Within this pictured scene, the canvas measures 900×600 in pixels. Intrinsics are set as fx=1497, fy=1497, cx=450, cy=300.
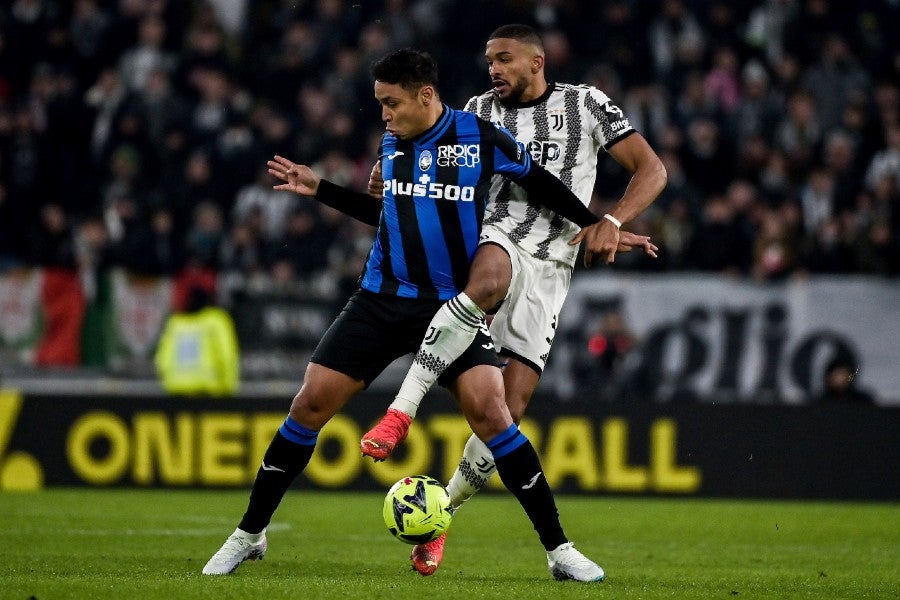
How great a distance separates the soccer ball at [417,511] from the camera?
634 cm

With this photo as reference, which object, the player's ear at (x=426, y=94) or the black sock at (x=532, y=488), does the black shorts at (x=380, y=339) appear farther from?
the player's ear at (x=426, y=94)

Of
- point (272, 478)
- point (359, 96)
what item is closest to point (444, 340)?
point (272, 478)

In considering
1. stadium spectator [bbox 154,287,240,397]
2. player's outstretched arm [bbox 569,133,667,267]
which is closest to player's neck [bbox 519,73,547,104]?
player's outstretched arm [bbox 569,133,667,267]

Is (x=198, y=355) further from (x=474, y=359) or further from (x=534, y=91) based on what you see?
(x=474, y=359)

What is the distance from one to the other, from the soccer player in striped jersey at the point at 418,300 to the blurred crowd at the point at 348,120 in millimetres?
7723

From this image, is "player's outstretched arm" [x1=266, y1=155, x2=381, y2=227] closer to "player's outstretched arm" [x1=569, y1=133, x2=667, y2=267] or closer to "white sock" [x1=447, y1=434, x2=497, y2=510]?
"player's outstretched arm" [x1=569, y1=133, x2=667, y2=267]

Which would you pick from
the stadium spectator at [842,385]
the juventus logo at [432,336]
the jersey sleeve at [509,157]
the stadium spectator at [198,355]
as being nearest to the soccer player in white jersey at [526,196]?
the jersey sleeve at [509,157]

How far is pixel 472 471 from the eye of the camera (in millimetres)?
7043

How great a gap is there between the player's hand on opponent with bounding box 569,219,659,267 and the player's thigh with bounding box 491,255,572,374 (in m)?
0.47

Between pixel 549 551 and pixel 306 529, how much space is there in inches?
138

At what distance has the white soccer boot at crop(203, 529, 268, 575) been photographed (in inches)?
251

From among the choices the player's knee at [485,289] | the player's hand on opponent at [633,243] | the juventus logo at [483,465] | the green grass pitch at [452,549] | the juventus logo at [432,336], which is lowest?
the green grass pitch at [452,549]

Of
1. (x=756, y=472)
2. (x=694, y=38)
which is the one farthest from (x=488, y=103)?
(x=694, y=38)

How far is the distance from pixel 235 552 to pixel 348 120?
32.5 feet
